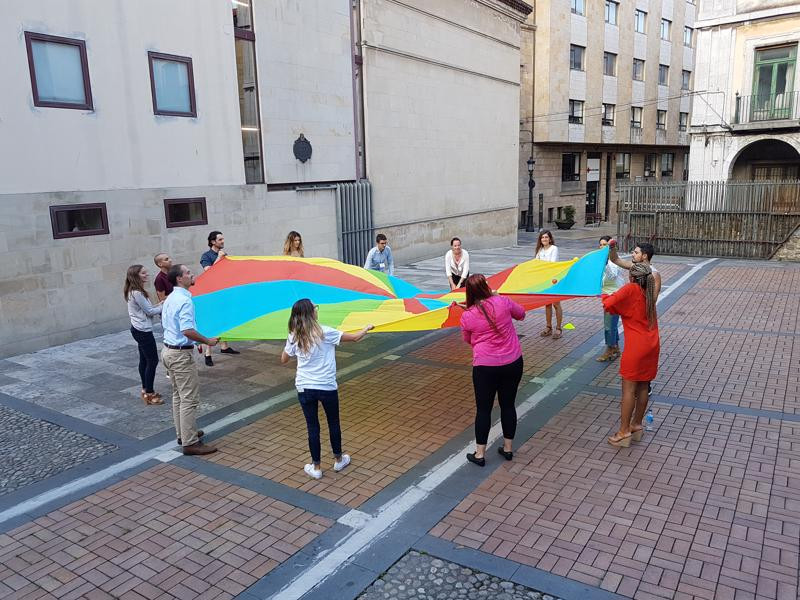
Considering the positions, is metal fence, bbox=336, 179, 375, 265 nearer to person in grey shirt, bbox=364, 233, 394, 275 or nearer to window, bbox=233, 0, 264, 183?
window, bbox=233, 0, 264, 183

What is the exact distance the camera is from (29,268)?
9797 mm

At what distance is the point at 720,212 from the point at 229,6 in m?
16.6

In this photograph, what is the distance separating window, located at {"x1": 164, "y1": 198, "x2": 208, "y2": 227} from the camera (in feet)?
38.4

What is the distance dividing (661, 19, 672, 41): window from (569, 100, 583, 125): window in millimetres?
11555

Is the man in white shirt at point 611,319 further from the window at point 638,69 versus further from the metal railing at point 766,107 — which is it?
the window at point 638,69

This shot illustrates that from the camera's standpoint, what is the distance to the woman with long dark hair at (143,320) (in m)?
7.10

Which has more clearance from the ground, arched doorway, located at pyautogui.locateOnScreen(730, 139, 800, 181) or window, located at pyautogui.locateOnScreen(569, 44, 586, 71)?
window, located at pyautogui.locateOnScreen(569, 44, 586, 71)

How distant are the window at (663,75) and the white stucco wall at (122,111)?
3736 cm

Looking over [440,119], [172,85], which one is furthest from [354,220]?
[172,85]

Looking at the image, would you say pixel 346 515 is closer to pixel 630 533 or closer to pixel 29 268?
pixel 630 533

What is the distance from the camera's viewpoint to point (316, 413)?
5414 millimetres

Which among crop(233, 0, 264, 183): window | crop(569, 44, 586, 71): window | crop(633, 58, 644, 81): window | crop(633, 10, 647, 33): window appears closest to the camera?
crop(233, 0, 264, 183): window

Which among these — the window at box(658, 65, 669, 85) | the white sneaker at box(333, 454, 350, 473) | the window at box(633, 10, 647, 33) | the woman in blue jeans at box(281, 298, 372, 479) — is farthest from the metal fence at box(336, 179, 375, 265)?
the window at box(658, 65, 669, 85)

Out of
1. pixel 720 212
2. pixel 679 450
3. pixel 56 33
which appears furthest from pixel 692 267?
pixel 56 33
